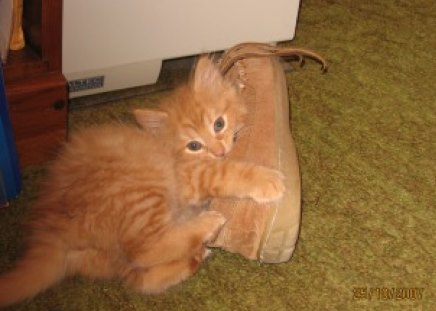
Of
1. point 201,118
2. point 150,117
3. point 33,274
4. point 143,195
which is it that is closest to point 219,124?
point 201,118

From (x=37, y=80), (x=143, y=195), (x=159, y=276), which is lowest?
(x=159, y=276)

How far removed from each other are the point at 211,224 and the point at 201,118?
27cm

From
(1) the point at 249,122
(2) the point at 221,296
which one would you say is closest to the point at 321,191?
(1) the point at 249,122

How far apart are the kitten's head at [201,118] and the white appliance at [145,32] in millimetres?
259

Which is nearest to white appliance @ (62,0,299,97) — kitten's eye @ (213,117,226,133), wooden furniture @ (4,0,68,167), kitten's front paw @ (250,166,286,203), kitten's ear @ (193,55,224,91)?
wooden furniture @ (4,0,68,167)

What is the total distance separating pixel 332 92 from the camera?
1.72 metres

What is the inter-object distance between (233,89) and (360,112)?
49 centimetres

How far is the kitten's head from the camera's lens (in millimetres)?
1292

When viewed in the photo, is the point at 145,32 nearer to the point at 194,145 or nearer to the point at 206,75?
the point at 206,75

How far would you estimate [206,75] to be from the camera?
4.30ft

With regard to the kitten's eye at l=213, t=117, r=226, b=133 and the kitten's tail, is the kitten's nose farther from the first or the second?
the kitten's tail

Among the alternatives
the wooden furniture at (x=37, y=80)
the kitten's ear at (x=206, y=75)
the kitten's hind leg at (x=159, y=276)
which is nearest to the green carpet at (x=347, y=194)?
the kitten's hind leg at (x=159, y=276)

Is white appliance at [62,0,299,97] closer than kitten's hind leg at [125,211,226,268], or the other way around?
kitten's hind leg at [125,211,226,268]

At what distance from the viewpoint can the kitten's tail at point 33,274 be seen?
3.44ft
